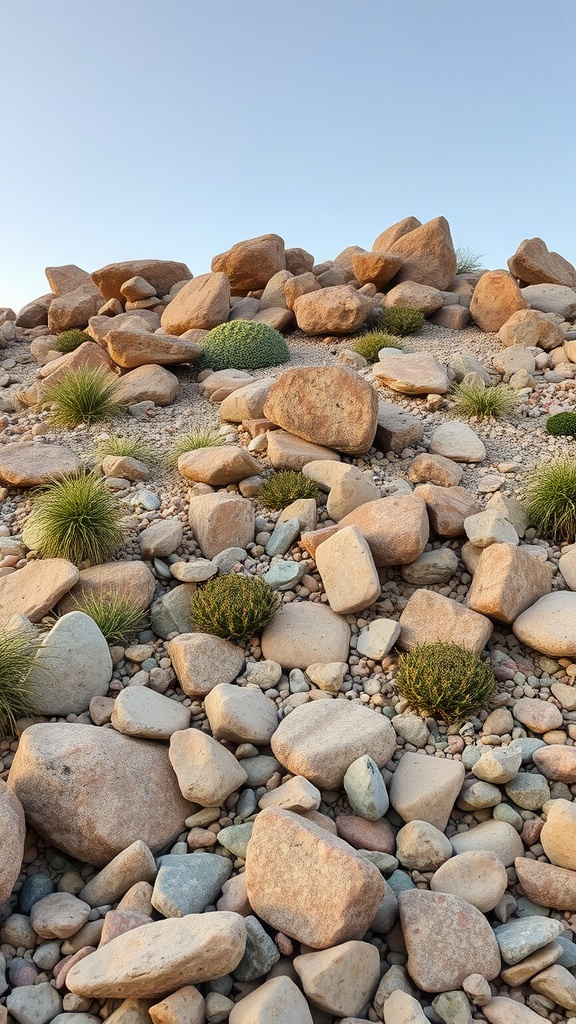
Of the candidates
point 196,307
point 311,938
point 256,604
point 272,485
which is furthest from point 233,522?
point 196,307

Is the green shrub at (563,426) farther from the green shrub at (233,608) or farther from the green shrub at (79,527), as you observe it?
the green shrub at (79,527)

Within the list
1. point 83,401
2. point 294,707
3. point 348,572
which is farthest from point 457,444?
point 83,401

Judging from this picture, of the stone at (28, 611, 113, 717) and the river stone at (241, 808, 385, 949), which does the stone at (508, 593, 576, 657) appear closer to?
the river stone at (241, 808, 385, 949)

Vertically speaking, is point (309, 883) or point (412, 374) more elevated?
point (412, 374)

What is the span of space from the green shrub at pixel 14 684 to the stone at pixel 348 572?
A: 2.92 metres

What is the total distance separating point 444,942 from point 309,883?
3.15 feet

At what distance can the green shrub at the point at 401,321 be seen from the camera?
14898mm

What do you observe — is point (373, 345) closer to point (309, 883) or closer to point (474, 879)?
point (474, 879)

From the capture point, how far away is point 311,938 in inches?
171

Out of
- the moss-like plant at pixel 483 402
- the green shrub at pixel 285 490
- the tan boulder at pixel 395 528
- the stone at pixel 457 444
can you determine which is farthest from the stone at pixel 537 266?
the tan boulder at pixel 395 528

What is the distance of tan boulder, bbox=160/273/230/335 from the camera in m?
15.6

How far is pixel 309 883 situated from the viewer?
175 inches

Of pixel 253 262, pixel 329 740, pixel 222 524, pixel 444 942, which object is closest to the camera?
pixel 444 942

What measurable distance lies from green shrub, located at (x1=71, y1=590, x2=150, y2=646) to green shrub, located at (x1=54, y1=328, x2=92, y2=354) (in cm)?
1135
